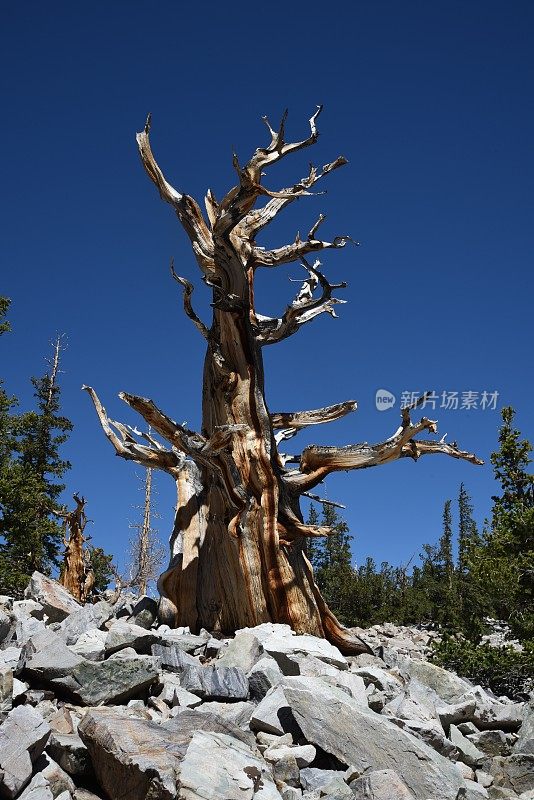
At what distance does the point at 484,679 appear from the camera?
255 inches

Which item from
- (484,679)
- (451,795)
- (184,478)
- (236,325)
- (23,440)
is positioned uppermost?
(23,440)

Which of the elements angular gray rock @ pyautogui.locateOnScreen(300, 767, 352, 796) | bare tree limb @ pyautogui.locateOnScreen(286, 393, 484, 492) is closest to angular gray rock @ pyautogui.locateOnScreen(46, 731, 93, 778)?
angular gray rock @ pyautogui.locateOnScreen(300, 767, 352, 796)

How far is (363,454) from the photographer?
6879 mm

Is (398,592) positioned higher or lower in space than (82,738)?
higher

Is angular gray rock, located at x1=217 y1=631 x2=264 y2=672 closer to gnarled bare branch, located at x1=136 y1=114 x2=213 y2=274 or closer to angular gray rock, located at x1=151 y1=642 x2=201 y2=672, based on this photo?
angular gray rock, located at x1=151 y1=642 x2=201 y2=672

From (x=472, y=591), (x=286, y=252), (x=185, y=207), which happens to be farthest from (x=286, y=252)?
(x=472, y=591)

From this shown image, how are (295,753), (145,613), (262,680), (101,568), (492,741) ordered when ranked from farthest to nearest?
(101,568) < (145,613) < (492,741) < (262,680) < (295,753)

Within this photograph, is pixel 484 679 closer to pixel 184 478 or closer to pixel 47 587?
Answer: pixel 184 478

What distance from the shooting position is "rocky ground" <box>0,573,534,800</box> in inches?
95.5

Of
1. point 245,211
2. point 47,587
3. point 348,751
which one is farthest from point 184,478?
point 348,751

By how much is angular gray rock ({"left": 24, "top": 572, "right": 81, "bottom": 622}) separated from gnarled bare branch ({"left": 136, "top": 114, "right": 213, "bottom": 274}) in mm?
3827

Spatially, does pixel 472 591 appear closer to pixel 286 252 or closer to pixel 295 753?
pixel 286 252

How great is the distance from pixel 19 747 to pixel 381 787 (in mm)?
1445

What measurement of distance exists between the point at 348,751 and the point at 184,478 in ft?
14.3
